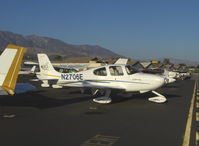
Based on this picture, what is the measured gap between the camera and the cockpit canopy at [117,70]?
433 inches

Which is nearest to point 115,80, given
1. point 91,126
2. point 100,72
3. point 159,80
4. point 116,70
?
point 116,70

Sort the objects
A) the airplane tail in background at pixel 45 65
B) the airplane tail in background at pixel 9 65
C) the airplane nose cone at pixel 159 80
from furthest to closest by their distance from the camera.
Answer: the airplane tail in background at pixel 45 65
the airplane nose cone at pixel 159 80
the airplane tail in background at pixel 9 65

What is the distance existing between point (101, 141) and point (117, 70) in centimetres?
635

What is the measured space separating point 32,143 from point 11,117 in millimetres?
2841

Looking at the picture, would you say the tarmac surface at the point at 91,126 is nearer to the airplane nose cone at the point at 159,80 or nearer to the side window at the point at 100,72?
the airplane nose cone at the point at 159,80

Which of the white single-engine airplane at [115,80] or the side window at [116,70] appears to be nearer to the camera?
the white single-engine airplane at [115,80]

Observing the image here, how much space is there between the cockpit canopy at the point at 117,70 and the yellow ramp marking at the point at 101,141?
5884 mm

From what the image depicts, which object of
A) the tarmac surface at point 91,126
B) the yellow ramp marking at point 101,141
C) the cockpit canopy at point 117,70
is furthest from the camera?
the cockpit canopy at point 117,70

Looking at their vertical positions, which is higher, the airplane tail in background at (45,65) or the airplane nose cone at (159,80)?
the airplane tail in background at (45,65)

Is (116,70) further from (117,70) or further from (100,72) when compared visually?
(100,72)

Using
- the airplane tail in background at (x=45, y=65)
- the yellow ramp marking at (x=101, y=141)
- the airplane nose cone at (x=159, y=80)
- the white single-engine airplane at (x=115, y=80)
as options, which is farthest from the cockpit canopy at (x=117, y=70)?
the yellow ramp marking at (x=101, y=141)

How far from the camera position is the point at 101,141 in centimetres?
509

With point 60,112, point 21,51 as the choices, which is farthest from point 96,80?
point 21,51

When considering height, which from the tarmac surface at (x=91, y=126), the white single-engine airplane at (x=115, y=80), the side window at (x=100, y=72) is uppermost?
the side window at (x=100, y=72)
